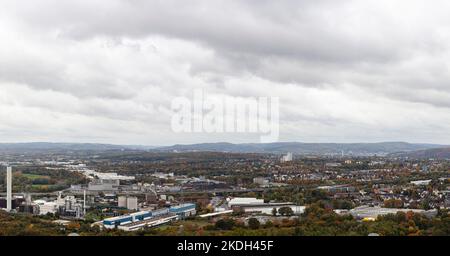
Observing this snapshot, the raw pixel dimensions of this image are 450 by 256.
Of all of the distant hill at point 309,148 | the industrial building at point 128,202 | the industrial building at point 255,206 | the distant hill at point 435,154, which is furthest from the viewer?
the distant hill at point 435,154

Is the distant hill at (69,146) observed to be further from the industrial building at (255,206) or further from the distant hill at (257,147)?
the industrial building at (255,206)

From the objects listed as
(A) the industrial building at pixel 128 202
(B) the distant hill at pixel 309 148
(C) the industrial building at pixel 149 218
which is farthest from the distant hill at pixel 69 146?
(C) the industrial building at pixel 149 218

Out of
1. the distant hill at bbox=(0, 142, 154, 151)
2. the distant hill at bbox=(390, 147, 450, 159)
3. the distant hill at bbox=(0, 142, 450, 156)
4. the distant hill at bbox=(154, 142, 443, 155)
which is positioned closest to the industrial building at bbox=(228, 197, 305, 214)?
the distant hill at bbox=(0, 142, 450, 156)

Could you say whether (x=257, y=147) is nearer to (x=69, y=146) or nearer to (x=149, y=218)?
(x=69, y=146)

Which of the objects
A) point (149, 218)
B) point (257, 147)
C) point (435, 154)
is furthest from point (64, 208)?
point (435, 154)
